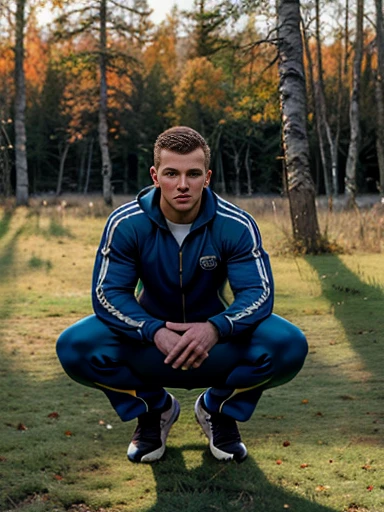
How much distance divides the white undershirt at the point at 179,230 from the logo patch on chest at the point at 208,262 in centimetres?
14

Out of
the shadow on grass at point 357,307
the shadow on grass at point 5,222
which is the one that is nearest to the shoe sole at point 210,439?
the shadow on grass at point 357,307

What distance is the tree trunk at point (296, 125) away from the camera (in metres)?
10.7

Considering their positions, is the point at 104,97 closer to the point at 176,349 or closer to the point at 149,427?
the point at 149,427

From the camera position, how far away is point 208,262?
3.17m

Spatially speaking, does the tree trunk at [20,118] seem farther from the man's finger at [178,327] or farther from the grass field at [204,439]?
the man's finger at [178,327]

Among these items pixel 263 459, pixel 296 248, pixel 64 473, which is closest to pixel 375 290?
pixel 296 248

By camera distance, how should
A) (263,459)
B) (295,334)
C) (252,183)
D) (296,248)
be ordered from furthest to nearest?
(252,183)
(296,248)
(263,459)
(295,334)

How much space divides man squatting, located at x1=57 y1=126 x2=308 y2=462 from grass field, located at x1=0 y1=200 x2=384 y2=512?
231 mm

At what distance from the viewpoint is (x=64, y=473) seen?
3.19 m

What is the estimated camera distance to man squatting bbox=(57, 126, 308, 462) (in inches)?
120

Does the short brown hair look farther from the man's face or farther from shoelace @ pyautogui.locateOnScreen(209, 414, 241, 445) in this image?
shoelace @ pyautogui.locateOnScreen(209, 414, 241, 445)

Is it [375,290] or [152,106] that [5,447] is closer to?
[375,290]

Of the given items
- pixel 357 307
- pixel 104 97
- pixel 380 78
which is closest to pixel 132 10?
pixel 104 97

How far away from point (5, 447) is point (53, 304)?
447cm
